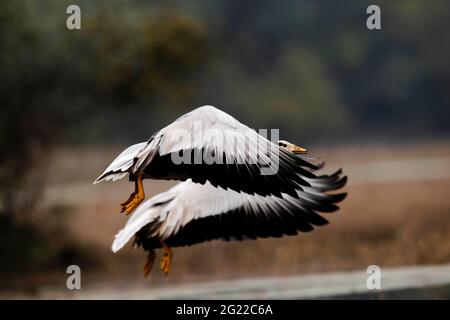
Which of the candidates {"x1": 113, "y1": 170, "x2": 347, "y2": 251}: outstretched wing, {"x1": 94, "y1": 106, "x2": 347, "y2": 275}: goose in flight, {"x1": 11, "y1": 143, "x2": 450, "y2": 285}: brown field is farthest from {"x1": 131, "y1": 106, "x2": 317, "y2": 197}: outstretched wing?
{"x1": 11, "y1": 143, "x2": 450, "y2": 285}: brown field

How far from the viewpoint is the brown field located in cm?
1356

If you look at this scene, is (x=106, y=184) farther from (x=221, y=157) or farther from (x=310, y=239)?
(x=221, y=157)

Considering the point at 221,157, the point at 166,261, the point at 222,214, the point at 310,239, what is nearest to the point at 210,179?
the point at 221,157

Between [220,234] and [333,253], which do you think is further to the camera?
[333,253]

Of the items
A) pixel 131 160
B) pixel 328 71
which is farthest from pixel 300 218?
pixel 328 71

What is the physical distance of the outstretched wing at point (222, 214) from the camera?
9273mm

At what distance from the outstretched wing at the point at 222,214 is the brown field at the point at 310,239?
328cm

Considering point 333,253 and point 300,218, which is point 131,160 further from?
point 333,253

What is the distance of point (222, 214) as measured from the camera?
31.0 feet

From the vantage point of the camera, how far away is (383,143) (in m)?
30.4

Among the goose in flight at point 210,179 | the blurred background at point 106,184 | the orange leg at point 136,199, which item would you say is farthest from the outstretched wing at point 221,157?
the blurred background at point 106,184

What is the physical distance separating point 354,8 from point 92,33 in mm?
19522

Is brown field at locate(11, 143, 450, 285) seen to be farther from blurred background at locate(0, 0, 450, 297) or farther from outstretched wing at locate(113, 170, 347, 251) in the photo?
outstretched wing at locate(113, 170, 347, 251)

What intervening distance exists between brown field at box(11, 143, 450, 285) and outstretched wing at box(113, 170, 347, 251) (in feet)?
10.7
